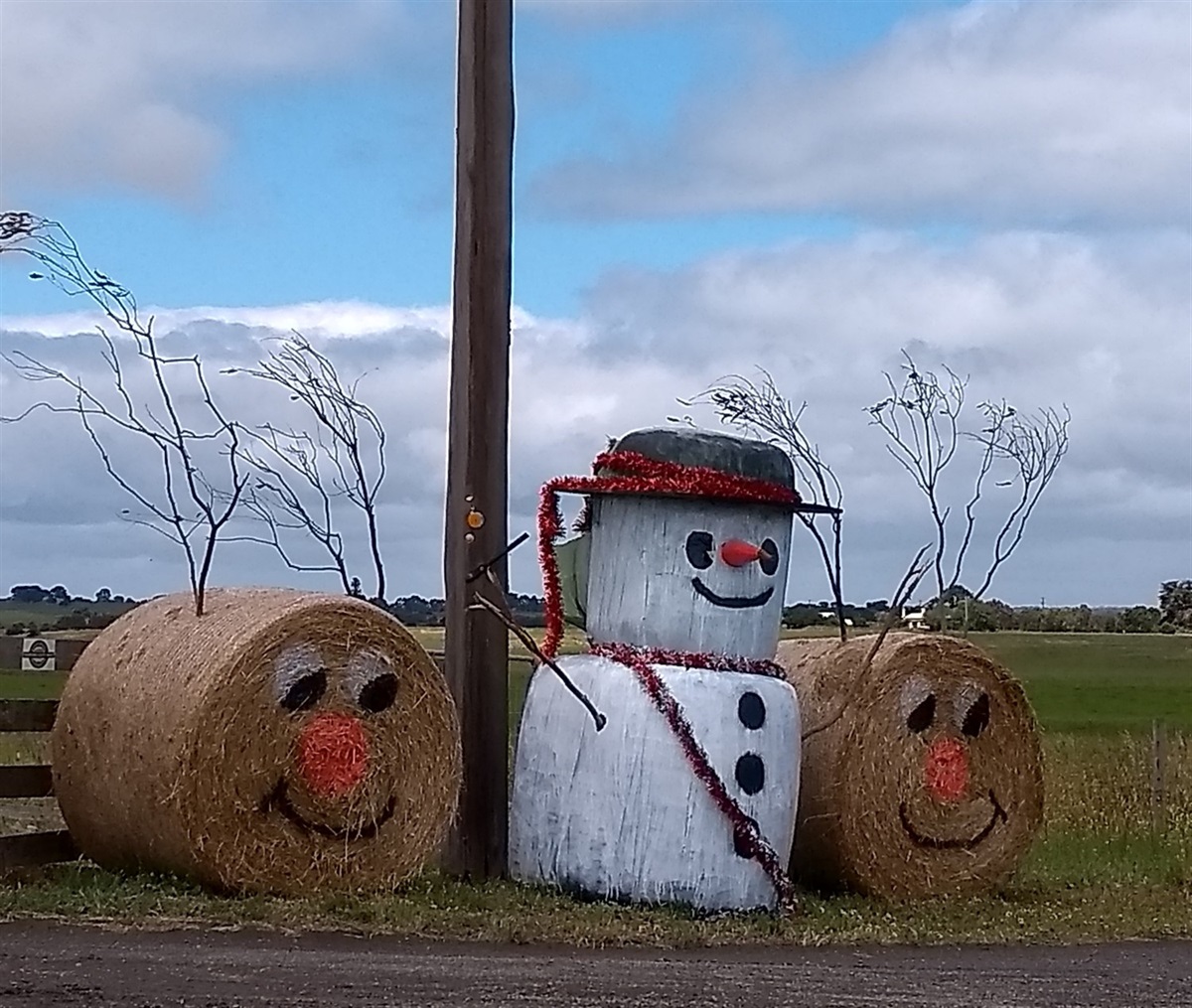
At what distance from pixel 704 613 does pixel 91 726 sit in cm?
298

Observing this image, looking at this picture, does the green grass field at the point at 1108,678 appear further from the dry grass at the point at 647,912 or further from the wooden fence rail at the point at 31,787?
the wooden fence rail at the point at 31,787

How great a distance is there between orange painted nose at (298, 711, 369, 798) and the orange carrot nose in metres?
1.95

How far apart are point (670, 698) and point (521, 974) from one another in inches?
93.8

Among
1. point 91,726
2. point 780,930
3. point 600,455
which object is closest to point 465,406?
point 600,455

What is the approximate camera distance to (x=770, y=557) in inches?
401

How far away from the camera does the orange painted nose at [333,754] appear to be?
9531 millimetres

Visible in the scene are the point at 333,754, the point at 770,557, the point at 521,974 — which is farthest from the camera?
the point at 770,557

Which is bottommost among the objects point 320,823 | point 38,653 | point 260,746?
point 320,823

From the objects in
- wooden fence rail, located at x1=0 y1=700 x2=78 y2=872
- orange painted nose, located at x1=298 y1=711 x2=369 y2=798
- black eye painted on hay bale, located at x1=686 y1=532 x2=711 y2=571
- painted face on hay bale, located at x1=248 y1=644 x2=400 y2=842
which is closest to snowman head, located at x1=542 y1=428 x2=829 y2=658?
black eye painted on hay bale, located at x1=686 y1=532 x2=711 y2=571

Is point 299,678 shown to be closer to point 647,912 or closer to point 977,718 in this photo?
point 647,912

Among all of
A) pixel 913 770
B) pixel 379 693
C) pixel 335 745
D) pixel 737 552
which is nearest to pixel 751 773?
pixel 737 552

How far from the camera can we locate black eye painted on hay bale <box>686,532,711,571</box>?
32.9 feet

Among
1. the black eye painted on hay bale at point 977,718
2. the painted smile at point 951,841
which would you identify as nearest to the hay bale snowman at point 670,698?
the painted smile at point 951,841

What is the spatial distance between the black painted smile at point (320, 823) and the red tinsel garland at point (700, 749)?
1325 millimetres
